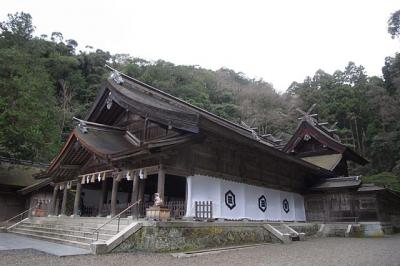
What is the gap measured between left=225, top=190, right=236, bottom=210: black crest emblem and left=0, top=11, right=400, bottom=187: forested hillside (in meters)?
13.9

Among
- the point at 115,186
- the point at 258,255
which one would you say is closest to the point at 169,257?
the point at 258,255

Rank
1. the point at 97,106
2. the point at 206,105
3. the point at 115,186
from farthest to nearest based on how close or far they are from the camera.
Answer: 1. the point at 206,105
2. the point at 97,106
3. the point at 115,186

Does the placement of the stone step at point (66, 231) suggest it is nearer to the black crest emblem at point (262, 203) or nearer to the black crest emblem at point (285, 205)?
the black crest emblem at point (262, 203)

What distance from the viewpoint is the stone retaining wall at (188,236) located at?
11211mm

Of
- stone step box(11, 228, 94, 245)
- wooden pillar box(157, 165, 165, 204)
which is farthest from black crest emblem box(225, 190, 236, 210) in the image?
stone step box(11, 228, 94, 245)

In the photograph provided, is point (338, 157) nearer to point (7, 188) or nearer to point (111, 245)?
point (111, 245)

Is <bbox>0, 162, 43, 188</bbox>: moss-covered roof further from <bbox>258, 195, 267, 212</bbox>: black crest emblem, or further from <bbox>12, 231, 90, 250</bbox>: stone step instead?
<bbox>258, 195, 267, 212</bbox>: black crest emblem

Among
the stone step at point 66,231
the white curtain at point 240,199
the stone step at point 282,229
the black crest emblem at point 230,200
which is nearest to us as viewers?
the stone step at point 66,231

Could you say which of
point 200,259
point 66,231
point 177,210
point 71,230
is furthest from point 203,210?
point 66,231

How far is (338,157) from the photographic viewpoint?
1102 inches

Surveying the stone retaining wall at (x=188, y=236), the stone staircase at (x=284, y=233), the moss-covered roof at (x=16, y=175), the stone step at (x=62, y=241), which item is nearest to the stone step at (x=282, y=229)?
the stone staircase at (x=284, y=233)

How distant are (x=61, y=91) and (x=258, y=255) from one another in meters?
47.8

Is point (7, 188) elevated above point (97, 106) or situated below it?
below

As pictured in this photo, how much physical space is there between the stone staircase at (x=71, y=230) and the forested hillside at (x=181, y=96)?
28.0ft
